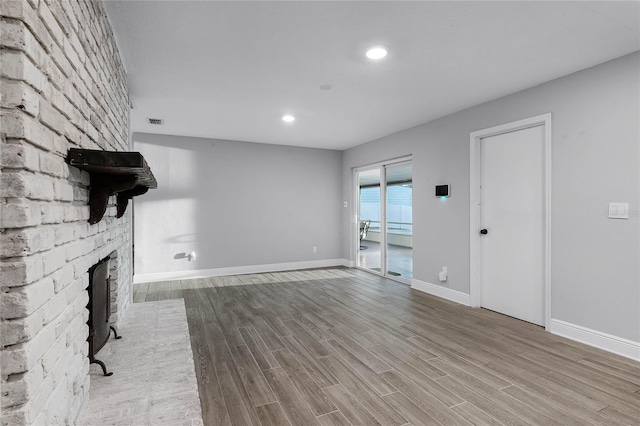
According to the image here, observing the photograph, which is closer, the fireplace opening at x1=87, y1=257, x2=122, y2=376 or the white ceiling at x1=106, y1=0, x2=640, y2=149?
the fireplace opening at x1=87, y1=257, x2=122, y2=376

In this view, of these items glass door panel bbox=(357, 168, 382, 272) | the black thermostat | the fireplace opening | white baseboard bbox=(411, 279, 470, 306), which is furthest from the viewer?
glass door panel bbox=(357, 168, 382, 272)

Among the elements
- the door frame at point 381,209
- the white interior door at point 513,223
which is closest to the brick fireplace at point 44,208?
the white interior door at point 513,223

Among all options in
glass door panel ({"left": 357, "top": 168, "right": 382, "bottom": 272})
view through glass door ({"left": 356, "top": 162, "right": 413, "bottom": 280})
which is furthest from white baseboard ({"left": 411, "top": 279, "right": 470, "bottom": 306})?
glass door panel ({"left": 357, "top": 168, "right": 382, "bottom": 272})

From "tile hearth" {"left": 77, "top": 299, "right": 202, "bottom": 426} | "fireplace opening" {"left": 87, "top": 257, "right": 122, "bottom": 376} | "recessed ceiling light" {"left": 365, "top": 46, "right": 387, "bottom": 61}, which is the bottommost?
"tile hearth" {"left": 77, "top": 299, "right": 202, "bottom": 426}

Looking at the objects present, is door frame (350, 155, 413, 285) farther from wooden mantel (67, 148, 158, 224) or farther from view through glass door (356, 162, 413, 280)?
wooden mantel (67, 148, 158, 224)

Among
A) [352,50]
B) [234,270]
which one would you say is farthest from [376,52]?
[234,270]

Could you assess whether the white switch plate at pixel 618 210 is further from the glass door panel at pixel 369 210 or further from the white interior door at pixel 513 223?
the glass door panel at pixel 369 210

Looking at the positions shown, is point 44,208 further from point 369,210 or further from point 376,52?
point 369,210

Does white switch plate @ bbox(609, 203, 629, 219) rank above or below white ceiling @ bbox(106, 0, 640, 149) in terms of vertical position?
below

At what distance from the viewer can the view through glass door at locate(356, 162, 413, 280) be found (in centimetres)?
582

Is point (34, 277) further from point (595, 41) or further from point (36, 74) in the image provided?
point (595, 41)

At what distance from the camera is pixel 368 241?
762 cm

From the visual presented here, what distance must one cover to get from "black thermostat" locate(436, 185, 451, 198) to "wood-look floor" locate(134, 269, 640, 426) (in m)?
1.43

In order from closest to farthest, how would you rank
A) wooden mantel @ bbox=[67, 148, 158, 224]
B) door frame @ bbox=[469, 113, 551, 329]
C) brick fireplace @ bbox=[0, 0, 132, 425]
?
brick fireplace @ bbox=[0, 0, 132, 425], wooden mantel @ bbox=[67, 148, 158, 224], door frame @ bbox=[469, 113, 551, 329]
